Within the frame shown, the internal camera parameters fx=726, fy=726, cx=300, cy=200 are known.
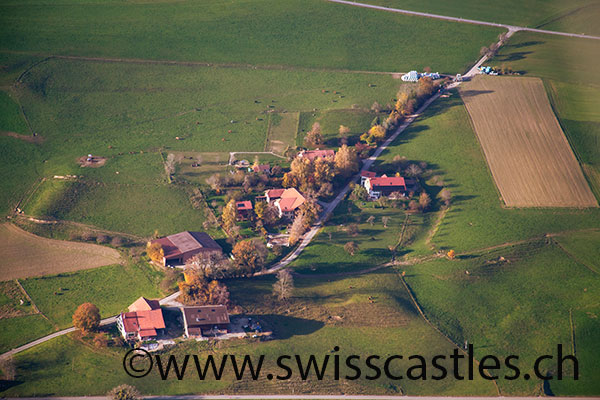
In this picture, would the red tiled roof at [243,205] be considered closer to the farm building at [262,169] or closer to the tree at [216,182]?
the tree at [216,182]

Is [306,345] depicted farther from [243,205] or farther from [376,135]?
[376,135]

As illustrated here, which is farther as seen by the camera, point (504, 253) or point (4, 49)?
point (4, 49)

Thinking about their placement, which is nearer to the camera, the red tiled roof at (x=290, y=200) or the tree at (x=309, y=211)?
the tree at (x=309, y=211)

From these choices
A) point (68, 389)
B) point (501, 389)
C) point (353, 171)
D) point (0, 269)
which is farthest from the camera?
point (353, 171)

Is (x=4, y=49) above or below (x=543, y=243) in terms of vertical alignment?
above

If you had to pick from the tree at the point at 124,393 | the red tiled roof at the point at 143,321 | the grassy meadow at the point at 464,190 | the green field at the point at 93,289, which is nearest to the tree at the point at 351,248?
the grassy meadow at the point at 464,190

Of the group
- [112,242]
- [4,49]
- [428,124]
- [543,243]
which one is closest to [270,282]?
[112,242]

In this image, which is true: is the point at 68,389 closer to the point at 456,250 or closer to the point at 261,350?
the point at 261,350
